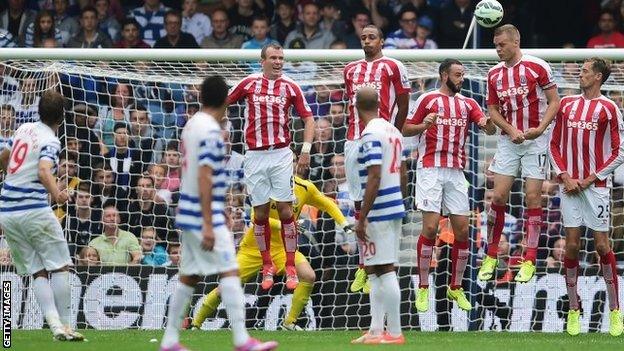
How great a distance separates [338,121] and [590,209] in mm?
3970

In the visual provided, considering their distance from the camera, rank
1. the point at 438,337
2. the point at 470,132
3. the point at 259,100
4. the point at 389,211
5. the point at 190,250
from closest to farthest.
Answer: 1. the point at 190,250
2. the point at 389,211
3. the point at 438,337
4. the point at 259,100
5. the point at 470,132

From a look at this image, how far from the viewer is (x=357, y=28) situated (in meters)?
20.7

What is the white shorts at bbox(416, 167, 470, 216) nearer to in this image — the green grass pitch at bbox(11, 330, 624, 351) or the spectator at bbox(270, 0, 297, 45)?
the green grass pitch at bbox(11, 330, 624, 351)

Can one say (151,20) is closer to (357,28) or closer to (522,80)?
(357,28)

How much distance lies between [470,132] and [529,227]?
6.64 feet

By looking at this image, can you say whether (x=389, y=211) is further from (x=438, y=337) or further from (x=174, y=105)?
(x=174, y=105)

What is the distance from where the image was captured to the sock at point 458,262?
597 inches

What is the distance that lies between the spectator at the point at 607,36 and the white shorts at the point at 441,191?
587 cm

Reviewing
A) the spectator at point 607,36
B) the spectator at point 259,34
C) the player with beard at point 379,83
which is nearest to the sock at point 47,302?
the player with beard at point 379,83

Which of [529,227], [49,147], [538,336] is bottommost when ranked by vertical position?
[538,336]

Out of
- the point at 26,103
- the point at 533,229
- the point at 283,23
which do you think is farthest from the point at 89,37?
the point at 533,229

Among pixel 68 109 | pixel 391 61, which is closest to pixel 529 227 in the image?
pixel 391 61

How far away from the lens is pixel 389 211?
41.5 ft

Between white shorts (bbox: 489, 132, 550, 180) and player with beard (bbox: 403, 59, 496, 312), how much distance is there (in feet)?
0.86
